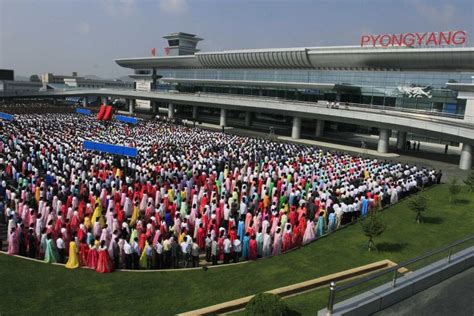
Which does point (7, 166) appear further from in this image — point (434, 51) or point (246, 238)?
point (434, 51)

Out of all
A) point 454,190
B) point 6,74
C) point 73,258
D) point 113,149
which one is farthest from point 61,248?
point 6,74

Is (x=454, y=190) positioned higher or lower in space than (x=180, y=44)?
lower

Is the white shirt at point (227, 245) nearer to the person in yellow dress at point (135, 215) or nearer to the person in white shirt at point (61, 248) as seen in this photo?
the person in yellow dress at point (135, 215)

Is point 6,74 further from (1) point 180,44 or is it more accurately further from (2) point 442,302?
(2) point 442,302

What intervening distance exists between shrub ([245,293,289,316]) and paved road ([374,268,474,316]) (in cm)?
198

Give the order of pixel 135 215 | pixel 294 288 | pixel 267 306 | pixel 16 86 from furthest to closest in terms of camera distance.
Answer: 1. pixel 16 86
2. pixel 135 215
3. pixel 294 288
4. pixel 267 306

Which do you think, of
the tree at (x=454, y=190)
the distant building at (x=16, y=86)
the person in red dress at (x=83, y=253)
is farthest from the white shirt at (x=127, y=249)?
→ the distant building at (x=16, y=86)

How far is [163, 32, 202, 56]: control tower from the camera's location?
242ft

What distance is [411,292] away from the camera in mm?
7527

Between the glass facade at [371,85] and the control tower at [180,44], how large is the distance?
19.0m

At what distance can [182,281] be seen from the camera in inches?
387

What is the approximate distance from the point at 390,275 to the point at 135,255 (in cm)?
669

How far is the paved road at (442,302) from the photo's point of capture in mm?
7020

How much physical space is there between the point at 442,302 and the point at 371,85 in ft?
124
